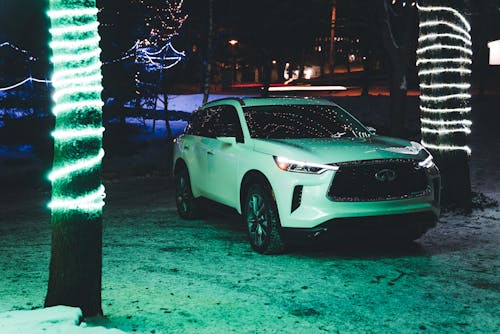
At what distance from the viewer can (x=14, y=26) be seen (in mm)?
23750

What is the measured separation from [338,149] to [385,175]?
597 mm

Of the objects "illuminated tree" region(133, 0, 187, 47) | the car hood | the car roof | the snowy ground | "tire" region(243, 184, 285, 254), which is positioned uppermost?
"illuminated tree" region(133, 0, 187, 47)

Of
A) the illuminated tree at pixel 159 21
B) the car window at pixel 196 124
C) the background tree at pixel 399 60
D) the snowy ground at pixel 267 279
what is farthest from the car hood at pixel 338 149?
Result: the illuminated tree at pixel 159 21

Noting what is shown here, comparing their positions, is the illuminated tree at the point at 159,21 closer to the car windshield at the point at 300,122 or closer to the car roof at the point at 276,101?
the car roof at the point at 276,101

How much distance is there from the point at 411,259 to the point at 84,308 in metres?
3.76

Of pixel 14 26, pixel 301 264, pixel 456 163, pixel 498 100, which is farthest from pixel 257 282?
pixel 498 100

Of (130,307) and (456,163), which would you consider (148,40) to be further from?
(130,307)

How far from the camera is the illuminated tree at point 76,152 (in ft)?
17.9

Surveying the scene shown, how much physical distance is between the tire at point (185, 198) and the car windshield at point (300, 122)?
1.84m

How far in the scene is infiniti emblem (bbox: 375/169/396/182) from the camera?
7484mm

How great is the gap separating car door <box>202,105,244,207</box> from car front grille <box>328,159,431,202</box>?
5.21ft

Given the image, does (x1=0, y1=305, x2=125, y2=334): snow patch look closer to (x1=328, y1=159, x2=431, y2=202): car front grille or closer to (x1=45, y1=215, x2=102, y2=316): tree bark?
(x1=45, y1=215, x2=102, y2=316): tree bark

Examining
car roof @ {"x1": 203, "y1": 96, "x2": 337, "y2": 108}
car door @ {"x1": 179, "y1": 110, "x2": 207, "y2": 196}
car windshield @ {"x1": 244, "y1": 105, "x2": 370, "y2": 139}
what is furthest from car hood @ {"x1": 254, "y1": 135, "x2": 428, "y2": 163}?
car door @ {"x1": 179, "y1": 110, "x2": 207, "y2": 196}

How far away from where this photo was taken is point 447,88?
33.9ft
